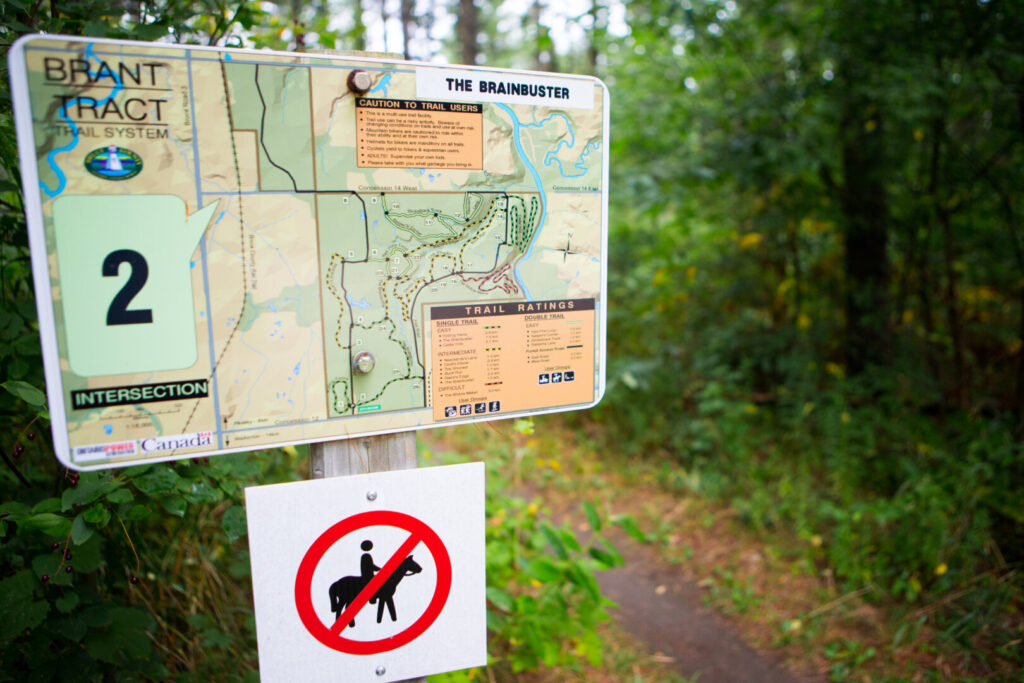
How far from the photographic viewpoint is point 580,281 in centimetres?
187

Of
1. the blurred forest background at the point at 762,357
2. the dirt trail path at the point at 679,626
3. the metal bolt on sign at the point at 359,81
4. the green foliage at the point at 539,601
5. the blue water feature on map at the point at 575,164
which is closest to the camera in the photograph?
the metal bolt on sign at the point at 359,81

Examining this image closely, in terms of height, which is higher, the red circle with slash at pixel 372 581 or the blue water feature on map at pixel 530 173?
the blue water feature on map at pixel 530 173

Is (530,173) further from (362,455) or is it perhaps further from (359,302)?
(362,455)

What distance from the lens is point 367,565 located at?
168 centimetres

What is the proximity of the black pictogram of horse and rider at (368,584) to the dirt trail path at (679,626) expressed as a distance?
2597 millimetres

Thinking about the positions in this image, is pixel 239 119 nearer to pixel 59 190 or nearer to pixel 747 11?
pixel 59 190

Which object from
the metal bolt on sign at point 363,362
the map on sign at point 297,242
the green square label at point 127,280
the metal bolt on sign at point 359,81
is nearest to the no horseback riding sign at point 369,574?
the map on sign at point 297,242

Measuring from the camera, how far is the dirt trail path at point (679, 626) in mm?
3680

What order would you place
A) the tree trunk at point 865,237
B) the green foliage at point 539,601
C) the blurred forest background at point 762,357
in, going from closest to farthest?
1. the blurred forest background at point 762,357
2. the green foliage at point 539,601
3. the tree trunk at point 865,237

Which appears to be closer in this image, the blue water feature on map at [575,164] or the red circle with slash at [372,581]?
the red circle with slash at [372,581]

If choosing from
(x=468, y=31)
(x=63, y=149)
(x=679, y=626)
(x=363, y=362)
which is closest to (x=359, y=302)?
(x=363, y=362)

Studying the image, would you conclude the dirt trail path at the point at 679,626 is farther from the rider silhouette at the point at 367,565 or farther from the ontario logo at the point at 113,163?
the ontario logo at the point at 113,163

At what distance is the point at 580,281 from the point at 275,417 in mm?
916

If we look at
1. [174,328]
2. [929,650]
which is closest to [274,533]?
[174,328]
